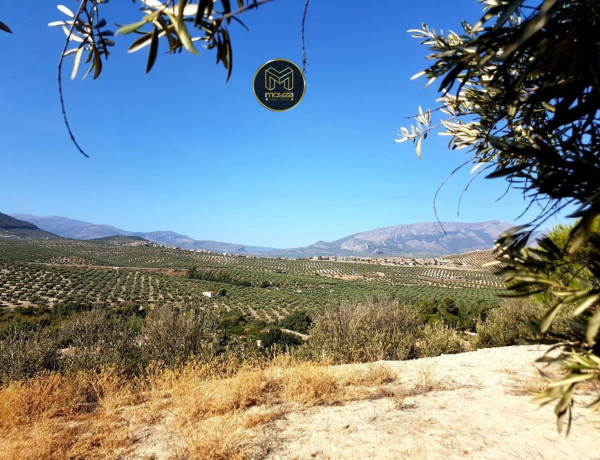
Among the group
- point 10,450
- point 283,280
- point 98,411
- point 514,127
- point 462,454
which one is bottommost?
point 283,280

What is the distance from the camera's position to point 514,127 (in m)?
2.94

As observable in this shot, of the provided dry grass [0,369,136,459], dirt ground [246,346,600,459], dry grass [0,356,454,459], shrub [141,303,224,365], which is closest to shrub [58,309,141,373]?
shrub [141,303,224,365]

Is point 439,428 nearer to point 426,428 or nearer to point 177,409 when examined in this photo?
point 426,428

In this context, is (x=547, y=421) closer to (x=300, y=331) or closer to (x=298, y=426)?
(x=298, y=426)

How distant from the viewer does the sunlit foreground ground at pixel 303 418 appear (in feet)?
11.8

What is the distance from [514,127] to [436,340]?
8408mm

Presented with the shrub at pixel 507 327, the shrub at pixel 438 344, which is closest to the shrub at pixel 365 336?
the shrub at pixel 438 344

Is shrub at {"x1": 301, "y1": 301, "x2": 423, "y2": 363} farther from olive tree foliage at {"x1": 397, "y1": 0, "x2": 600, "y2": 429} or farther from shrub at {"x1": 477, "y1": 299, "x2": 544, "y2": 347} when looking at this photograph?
olive tree foliage at {"x1": 397, "y1": 0, "x2": 600, "y2": 429}

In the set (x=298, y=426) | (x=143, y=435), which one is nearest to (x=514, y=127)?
(x=298, y=426)

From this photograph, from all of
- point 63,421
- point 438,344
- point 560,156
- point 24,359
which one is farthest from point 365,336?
point 24,359

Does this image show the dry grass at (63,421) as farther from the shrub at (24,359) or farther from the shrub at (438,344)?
the shrub at (438,344)

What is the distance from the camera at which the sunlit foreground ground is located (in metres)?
3.59

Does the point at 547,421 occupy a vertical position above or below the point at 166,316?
above

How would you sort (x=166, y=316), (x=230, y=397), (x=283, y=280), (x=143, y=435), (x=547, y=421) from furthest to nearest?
(x=283, y=280), (x=166, y=316), (x=230, y=397), (x=143, y=435), (x=547, y=421)
